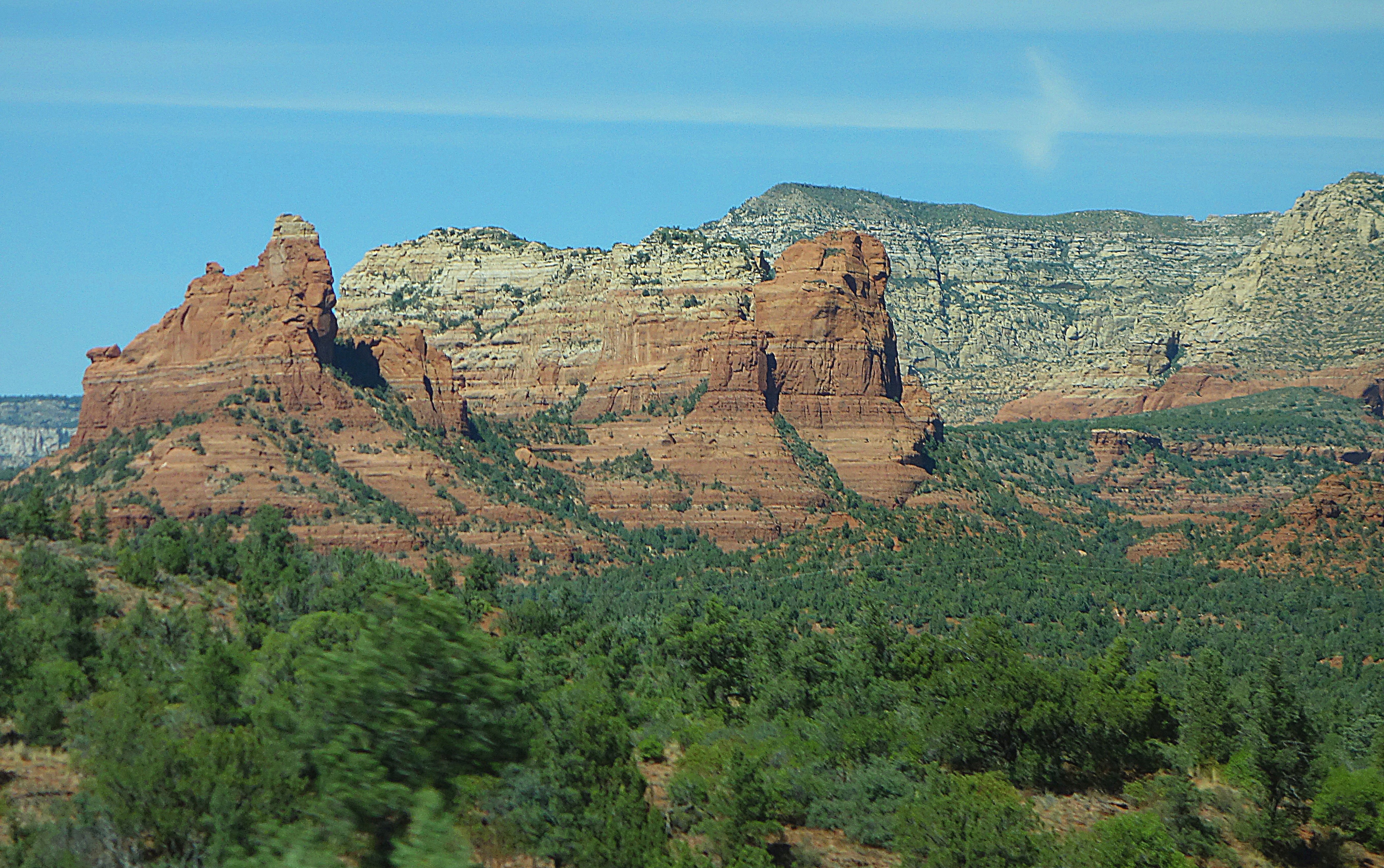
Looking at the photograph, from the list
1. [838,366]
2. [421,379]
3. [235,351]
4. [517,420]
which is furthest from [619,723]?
[517,420]

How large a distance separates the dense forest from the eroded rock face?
35694mm

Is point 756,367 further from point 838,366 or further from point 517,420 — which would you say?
point 517,420

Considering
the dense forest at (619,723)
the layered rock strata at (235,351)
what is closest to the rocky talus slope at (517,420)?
the layered rock strata at (235,351)

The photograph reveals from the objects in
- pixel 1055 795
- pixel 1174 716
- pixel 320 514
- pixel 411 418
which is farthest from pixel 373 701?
pixel 411 418

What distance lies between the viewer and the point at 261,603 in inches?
3027

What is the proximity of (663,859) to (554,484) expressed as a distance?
119 metres

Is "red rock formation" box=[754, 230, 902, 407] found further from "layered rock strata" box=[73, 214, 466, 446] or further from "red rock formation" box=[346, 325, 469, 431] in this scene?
"layered rock strata" box=[73, 214, 466, 446]

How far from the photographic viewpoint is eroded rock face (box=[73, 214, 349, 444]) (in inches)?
5497

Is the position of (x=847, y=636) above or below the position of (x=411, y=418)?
below

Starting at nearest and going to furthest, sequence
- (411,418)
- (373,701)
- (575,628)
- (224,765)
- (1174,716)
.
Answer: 1. (373,701)
2. (224,765)
3. (1174,716)
4. (575,628)
5. (411,418)

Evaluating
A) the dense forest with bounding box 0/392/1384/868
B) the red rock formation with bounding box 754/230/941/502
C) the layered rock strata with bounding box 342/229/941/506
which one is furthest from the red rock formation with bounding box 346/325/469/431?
the dense forest with bounding box 0/392/1384/868

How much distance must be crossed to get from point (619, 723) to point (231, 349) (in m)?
105

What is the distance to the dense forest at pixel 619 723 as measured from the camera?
1094 inches

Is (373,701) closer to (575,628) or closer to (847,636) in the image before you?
(575,628)
